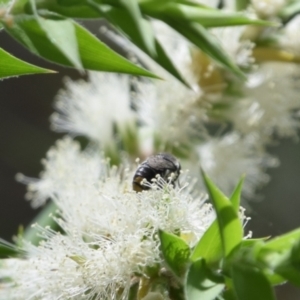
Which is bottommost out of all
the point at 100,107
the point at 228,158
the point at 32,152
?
the point at 32,152

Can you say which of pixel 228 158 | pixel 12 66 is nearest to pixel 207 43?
pixel 12 66

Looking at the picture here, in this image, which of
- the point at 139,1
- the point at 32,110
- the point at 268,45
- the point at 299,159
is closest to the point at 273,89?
the point at 268,45

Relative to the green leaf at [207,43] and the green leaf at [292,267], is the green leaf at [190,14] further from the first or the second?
the green leaf at [292,267]

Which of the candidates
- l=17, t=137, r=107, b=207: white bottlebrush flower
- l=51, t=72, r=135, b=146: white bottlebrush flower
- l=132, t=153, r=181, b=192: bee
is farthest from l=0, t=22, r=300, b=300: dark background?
l=132, t=153, r=181, b=192: bee

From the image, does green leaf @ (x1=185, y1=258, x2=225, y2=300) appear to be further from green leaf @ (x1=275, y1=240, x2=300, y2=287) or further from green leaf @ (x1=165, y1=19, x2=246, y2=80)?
green leaf @ (x1=165, y1=19, x2=246, y2=80)

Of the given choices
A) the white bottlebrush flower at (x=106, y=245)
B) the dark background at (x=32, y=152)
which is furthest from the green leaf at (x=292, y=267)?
the dark background at (x=32, y=152)

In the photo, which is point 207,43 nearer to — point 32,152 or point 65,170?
point 65,170
